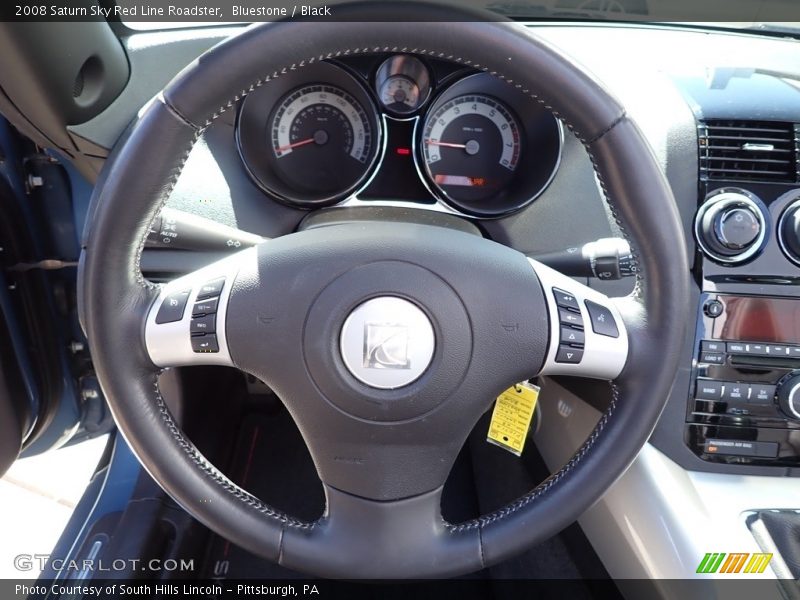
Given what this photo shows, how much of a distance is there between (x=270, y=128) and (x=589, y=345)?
91 cm

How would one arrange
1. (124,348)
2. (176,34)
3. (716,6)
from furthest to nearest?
(716,6), (176,34), (124,348)

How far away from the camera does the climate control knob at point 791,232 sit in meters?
1.23

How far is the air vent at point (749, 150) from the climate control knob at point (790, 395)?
1.22 ft

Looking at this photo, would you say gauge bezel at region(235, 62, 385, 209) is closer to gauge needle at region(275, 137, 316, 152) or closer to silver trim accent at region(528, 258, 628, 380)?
gauge needle at region(275, 137, 316, 152)

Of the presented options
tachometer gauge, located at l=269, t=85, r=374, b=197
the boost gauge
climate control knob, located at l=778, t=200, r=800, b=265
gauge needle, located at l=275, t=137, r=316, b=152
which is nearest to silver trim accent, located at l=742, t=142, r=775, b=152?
climate control knob, located at l=778, t=200, r=800, b=265

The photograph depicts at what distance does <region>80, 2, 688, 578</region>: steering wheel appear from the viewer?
88cm

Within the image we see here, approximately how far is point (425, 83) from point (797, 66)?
845 millimetres

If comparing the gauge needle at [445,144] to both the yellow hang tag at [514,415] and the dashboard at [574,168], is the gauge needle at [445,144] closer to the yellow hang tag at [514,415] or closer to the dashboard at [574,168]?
the dashboard at [574,168]

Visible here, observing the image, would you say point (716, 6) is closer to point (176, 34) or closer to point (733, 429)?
→ point (733, 429)

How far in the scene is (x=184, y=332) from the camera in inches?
35.4

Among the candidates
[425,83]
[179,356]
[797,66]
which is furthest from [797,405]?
[179,356]

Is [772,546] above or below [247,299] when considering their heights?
below

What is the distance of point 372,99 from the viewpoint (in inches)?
57.2

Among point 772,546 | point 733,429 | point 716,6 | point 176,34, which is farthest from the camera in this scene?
point 716,6
